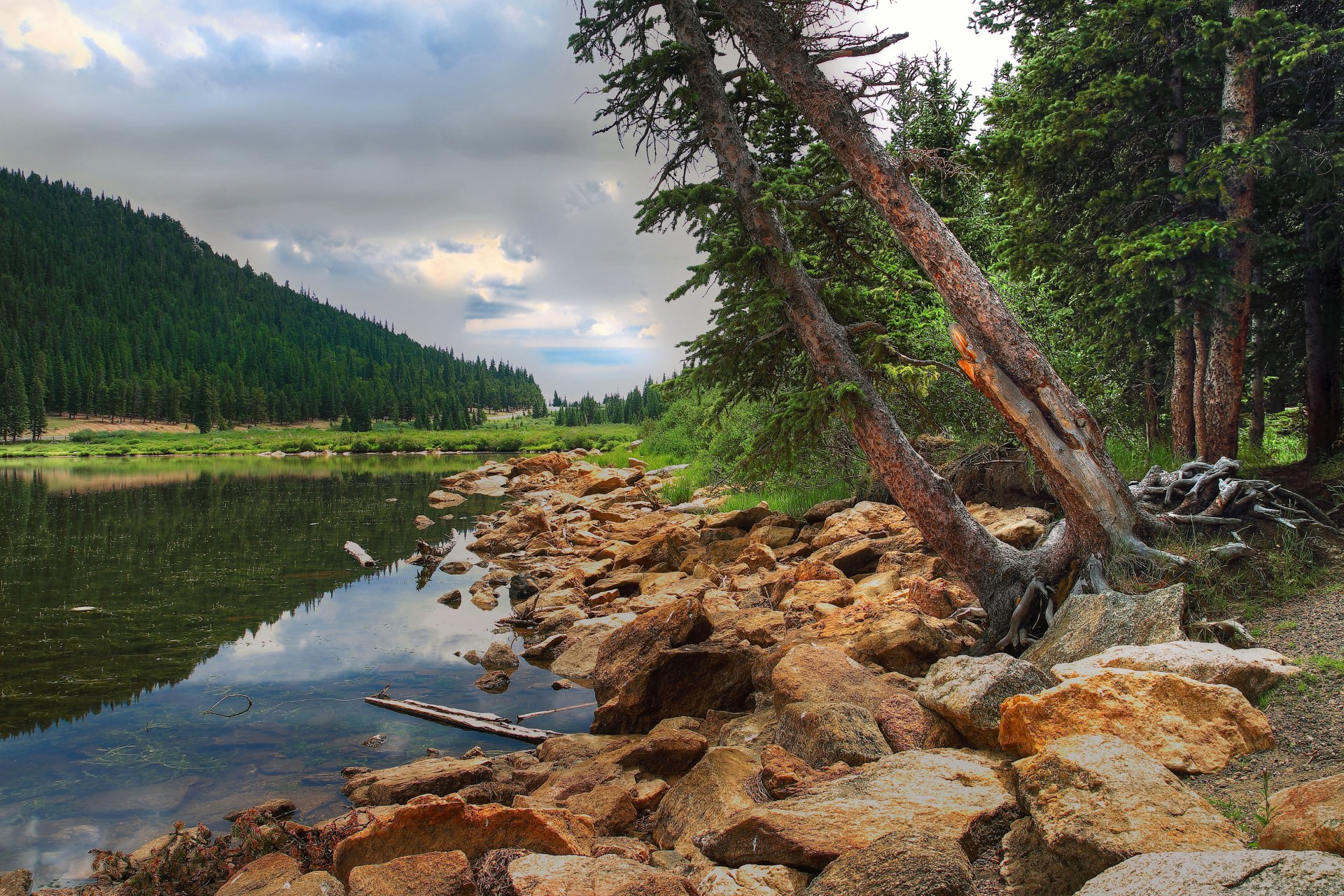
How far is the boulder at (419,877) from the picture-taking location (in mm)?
3531

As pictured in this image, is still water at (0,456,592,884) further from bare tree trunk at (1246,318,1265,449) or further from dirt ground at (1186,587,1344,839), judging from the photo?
bare tree trunk at (1246,318,1265,449)

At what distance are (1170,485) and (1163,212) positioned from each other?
5.23 metres

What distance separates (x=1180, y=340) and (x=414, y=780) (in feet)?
36.8

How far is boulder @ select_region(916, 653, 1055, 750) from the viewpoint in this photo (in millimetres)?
4434

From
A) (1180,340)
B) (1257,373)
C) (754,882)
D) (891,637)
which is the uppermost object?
(1180,340)

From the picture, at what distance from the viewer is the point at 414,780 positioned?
522 cm

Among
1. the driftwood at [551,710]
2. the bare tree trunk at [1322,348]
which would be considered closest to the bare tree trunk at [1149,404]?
the bare tree trunk at [1322,348]

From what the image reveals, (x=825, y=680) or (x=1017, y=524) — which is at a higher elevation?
(x=1017, y=524)

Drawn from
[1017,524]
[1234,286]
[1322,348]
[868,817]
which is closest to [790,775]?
[868,817]

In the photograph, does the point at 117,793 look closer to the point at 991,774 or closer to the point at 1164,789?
the point at 991,774

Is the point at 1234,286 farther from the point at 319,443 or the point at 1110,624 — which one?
the point at 319,443

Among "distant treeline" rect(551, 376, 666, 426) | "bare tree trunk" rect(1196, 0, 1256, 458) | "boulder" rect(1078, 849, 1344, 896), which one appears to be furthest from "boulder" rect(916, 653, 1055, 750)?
"distant treeline" rect(551, 376, 666, 426)

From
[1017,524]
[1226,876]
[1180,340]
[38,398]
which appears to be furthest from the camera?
[38,398]

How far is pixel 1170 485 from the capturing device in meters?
7.50
